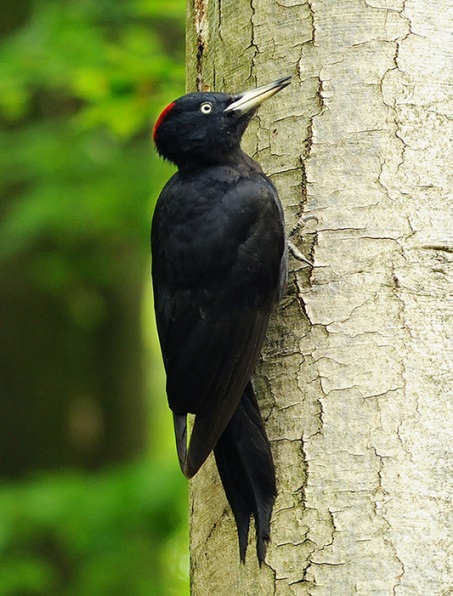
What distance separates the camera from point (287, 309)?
2.62m

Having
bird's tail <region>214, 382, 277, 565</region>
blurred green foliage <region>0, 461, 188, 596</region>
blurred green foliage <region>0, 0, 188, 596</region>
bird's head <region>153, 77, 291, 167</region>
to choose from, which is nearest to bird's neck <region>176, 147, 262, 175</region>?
bird's head <region>153, 77, 291, 167</region>

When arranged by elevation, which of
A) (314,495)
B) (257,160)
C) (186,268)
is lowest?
(314,495)

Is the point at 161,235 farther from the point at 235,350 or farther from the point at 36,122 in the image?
the point at 36,122

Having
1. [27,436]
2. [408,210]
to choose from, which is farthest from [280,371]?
[27,436]

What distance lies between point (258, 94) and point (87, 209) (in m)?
3.57

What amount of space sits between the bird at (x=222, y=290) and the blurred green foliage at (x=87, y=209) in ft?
5.66

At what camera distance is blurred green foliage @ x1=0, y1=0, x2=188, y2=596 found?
502cm

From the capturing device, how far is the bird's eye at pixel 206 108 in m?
3.10

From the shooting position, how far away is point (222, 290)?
287cm

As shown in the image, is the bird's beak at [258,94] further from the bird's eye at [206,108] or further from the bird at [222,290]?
the bird's eye at [206,108]

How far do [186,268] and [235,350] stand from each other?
1.15 ft

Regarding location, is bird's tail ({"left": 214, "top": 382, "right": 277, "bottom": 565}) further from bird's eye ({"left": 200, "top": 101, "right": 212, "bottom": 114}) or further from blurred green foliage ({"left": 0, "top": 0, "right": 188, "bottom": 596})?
blurred green foliage ({"left": 0, "top": 0, "right": 188, "bottom": 596})

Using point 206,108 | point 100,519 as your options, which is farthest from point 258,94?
point 100,519

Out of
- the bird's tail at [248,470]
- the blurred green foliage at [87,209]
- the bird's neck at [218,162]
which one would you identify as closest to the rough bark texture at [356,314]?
the bird's tail at [248,470]
